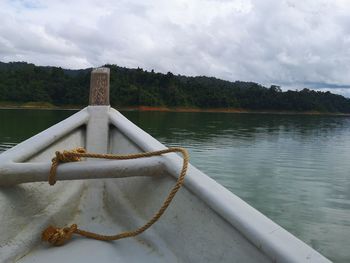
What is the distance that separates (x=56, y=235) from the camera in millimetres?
2311

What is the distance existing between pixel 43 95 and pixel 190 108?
30818 mm

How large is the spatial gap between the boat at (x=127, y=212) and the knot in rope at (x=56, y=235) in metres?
0.03

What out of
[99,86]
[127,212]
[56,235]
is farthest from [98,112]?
[56,235]

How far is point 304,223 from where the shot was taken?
7844 millimetres

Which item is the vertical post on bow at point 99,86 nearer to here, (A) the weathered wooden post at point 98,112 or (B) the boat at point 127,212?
(A) the weathered wooden post at point 98,112

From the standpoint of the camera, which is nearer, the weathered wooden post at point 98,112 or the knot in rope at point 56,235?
the knot in rope at point 56,235

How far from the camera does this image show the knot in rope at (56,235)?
91.3 inches

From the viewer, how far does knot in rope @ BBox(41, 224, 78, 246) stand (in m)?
2.32

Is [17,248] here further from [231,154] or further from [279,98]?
[279,98]

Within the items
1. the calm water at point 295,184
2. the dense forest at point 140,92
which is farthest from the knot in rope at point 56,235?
the dense forest at point 140,92

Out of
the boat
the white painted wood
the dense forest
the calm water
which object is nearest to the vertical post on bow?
the boat

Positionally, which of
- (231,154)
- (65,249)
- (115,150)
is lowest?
(231,154)

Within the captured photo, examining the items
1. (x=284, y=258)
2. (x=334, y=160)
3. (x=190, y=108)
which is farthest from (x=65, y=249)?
(x=190, y=108)

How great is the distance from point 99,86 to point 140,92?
7685 cm
